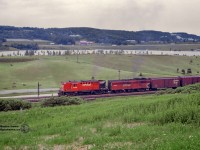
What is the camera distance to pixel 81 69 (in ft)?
342

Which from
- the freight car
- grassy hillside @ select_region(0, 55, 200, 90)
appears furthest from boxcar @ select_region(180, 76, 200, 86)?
grassy hillside @ select_region(0, 55, 200, 90)

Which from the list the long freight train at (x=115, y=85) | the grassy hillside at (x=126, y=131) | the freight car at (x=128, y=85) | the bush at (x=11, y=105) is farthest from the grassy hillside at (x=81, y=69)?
the grassy hillside at (x=126, y=131)

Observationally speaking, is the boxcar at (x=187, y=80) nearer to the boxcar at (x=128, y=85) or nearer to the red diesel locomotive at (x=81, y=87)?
the boxcar at (x=128, y=85)

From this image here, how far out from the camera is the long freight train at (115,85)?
181 feet

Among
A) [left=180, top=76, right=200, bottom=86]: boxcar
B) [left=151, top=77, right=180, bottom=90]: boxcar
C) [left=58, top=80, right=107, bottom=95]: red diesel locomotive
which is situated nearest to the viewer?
[left=58, top=80, right=107, bottom=95]: red diesel locomotive

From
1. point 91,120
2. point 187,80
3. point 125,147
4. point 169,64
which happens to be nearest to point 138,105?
point 91,120

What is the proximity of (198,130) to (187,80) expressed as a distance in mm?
47488

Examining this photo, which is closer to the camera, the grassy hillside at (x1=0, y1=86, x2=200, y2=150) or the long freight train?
the grassy hillside at (x1=0, y1=86, x2=200, y2=150)

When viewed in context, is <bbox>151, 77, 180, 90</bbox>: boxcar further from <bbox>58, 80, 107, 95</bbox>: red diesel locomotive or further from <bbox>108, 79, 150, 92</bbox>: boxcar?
<bbox>58, 80, 107, 95</bbox>: red diesel locomotive

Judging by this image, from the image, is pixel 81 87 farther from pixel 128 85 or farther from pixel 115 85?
pixel 128 85

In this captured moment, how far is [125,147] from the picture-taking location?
523 inches

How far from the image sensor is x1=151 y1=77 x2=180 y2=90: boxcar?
5853cm

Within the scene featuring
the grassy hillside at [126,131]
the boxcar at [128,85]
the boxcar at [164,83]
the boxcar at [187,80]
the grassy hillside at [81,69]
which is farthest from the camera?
the grassy hillside at [81,69]

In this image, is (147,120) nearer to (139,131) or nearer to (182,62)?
(139,131)
